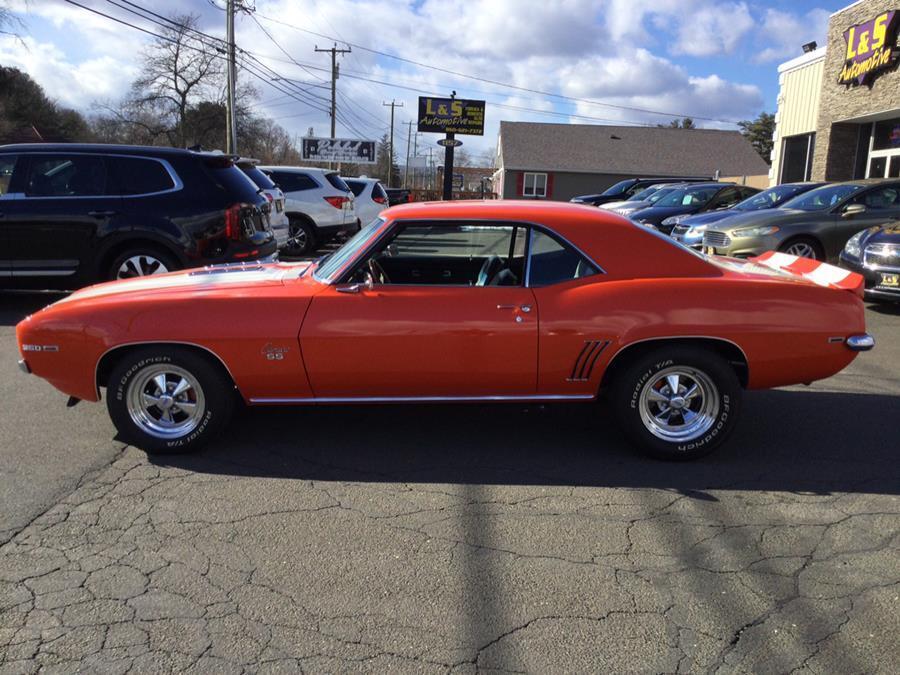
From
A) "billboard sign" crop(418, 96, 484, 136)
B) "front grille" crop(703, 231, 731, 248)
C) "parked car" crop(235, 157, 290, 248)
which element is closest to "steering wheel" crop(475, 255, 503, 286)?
"parked car" crop(235, 157, 290, 248)

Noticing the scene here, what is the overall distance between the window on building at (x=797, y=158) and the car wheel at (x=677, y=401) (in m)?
21.5

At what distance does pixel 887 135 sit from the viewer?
64.5 feet

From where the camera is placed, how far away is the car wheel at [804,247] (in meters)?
10.5

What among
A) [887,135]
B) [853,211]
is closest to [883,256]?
[853,211]

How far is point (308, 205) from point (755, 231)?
26.8 ft

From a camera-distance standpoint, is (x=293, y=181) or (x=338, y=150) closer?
(x=293, y=181)

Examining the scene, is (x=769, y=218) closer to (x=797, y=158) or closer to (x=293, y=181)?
(x=293, y=181)

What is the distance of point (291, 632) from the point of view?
2.74 metres

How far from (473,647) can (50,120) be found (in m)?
63.9

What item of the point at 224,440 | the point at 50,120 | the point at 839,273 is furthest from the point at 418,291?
the point at 50,120

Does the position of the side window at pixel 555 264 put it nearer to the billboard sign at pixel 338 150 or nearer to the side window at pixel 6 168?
the side window at pixel 6 168

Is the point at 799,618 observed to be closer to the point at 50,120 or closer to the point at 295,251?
the point at 295,251

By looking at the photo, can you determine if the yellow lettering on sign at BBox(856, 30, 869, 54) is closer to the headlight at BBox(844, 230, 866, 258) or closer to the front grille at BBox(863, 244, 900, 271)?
the headlight at BBox(844, 230, 866, 258)

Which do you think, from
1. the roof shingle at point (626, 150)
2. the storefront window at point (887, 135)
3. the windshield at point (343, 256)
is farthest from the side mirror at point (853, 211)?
the roof shingle at point (626, 150)
